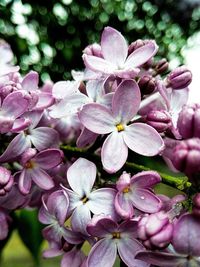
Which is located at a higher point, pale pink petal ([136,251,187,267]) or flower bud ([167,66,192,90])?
flower bud ([167,66,192,90])

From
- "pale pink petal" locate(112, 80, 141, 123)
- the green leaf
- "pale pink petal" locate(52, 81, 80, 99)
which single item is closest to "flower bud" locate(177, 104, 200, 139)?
"pale pink petal" locate(112, 80, 141, 123)

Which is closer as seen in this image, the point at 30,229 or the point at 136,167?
the point at 136,167

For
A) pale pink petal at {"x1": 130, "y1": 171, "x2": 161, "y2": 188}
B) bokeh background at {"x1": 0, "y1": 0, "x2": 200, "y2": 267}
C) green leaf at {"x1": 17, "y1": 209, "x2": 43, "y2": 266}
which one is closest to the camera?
pale pink petal at {"x1": 130, "y1": 171, "x2": 161, "y2": 188}

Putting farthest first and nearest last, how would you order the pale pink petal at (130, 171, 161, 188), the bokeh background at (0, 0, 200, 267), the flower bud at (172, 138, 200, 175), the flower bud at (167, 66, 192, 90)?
1. the bokeh background at (0, 0, 200, 267)
2. the flower bud at (167, 66, 192, 90)
3. the pale pink petal at (130, 171, 161, 188)
4. the flower bud at (172, 138, 200, 175)

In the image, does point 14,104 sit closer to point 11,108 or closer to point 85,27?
point 11,108

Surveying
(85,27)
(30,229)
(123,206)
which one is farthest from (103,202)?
(85,27)

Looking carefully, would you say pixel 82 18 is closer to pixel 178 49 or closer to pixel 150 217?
pixel 178 49

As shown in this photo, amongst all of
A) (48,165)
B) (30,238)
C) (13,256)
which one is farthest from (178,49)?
(13,256)

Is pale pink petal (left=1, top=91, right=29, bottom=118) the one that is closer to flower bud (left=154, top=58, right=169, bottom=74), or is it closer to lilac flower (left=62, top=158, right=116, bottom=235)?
lilac flower (left=62, top=158, right=116, bottom=235)
